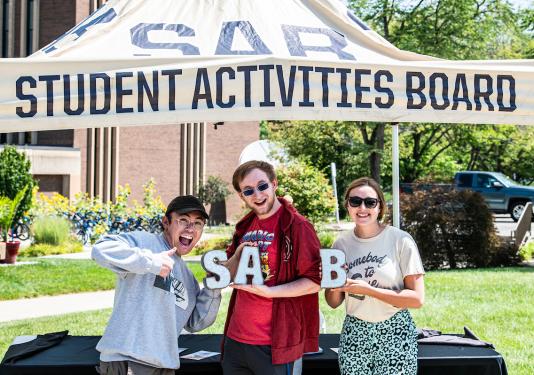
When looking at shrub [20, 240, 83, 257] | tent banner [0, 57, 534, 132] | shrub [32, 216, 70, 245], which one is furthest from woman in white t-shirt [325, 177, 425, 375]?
shrub [32, 216, 70, 245]

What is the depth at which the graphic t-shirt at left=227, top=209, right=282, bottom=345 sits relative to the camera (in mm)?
3654

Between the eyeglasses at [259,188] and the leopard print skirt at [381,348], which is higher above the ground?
the eyeglasses at [259,188]

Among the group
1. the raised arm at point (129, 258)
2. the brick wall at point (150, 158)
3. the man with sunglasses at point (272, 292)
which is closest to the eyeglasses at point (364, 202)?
the man with sunglasses at point (272, 292)

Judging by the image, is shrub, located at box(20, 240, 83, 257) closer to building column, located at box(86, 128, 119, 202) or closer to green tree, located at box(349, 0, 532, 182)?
building column, located at box(86, 128, 119, 202)

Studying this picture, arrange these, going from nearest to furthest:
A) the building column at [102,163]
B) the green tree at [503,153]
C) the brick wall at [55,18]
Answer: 1. the brick wall at [55,18]
2. the building column at [102,163]
3. the green tree at [503,153]

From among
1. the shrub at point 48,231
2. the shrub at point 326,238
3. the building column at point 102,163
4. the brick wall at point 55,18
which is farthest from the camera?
the building column at point 102,163

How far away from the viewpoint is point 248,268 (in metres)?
3.58

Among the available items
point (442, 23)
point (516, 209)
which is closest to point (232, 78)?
point (442, 23)

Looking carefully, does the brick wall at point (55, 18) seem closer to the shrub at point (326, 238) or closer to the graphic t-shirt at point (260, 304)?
the shrub at point (326, 238)

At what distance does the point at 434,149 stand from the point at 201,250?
25.4 meters

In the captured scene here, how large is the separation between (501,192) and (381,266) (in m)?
29.4

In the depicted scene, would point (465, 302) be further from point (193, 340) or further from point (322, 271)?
point (322, 271)

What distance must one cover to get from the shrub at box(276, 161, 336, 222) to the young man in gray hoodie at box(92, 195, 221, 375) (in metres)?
15.0

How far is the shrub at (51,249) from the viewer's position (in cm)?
1766
